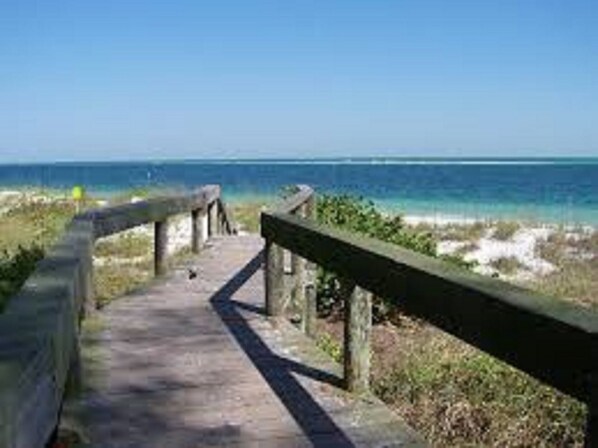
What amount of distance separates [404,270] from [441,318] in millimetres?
508

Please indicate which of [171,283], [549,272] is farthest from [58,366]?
[549,272]

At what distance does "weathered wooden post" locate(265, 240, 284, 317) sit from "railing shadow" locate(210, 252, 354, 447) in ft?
0.82

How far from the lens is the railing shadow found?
481 centimetres

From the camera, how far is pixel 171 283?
9.77m

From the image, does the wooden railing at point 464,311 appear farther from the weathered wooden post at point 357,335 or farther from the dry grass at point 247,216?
the dry grass at point 247,216

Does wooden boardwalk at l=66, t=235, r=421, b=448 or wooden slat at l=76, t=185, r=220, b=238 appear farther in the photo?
wooden slat at l=76, t=185, r=220, b=238

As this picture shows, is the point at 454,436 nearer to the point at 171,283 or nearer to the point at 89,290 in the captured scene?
the point at 89,290

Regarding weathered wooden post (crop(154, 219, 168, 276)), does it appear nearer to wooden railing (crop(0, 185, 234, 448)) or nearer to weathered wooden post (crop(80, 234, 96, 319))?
weathered wooden post (crop(80, 234, 96, 319))

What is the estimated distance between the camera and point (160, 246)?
10375 mm

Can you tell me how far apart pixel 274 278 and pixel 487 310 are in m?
4.27

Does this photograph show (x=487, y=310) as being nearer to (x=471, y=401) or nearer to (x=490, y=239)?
(x=471, y=401)

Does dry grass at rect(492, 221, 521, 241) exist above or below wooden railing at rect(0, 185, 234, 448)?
below

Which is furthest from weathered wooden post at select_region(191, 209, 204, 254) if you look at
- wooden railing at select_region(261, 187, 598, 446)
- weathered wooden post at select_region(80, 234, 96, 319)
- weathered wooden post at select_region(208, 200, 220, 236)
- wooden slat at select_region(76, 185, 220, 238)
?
wooden railing at select_region(261, 187, 598, 446)

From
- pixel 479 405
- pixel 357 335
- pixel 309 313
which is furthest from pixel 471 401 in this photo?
pixel 357 335
